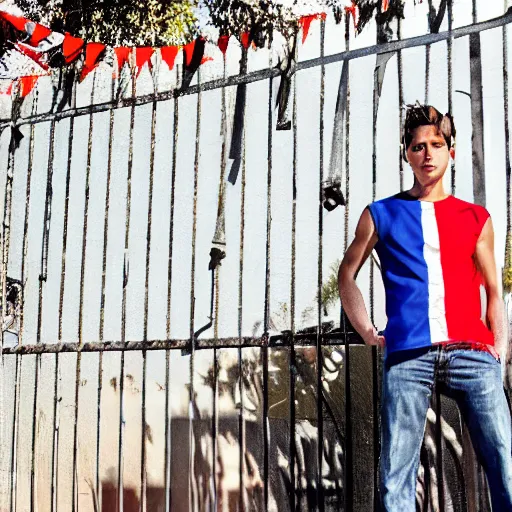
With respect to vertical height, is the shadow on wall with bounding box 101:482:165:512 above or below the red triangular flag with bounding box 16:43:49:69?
below

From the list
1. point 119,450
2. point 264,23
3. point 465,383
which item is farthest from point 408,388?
point 264,23

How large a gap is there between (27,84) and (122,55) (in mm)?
686

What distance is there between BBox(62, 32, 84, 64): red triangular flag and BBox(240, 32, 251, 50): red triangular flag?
1016 mm

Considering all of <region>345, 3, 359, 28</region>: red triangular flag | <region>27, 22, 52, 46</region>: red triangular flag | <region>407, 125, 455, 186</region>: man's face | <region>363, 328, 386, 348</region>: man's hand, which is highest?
<region>27, 22, 52, 46</region>: red triangular flag

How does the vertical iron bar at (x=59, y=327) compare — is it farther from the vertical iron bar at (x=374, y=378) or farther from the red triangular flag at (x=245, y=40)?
the vertical iron bar at (x=374, y=378)

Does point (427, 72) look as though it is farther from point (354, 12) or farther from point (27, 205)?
point (27, 205)

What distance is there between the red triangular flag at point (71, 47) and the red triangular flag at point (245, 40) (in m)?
1.02

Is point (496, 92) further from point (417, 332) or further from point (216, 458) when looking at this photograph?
point (216, 458)

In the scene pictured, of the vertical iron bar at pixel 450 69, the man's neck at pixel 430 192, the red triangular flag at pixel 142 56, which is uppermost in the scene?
the red triangular flag at pixel 142 56

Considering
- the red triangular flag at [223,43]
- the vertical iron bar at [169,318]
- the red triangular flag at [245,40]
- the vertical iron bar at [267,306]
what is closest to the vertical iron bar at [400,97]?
the vertical iron bar at [267,306]

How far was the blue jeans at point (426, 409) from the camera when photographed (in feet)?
10.6

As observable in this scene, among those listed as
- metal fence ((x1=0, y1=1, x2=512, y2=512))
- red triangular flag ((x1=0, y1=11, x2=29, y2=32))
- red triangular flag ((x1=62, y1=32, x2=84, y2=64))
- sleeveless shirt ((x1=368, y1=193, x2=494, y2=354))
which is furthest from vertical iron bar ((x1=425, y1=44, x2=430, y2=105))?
red triangular flag ((x1=0, y1=11, x2=29, y2=32))

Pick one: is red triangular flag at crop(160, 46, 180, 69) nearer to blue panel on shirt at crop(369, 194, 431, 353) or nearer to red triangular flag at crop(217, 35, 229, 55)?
red triangular flag at crop(217, 35, 229, 55)

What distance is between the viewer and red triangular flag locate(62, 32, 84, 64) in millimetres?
4809
